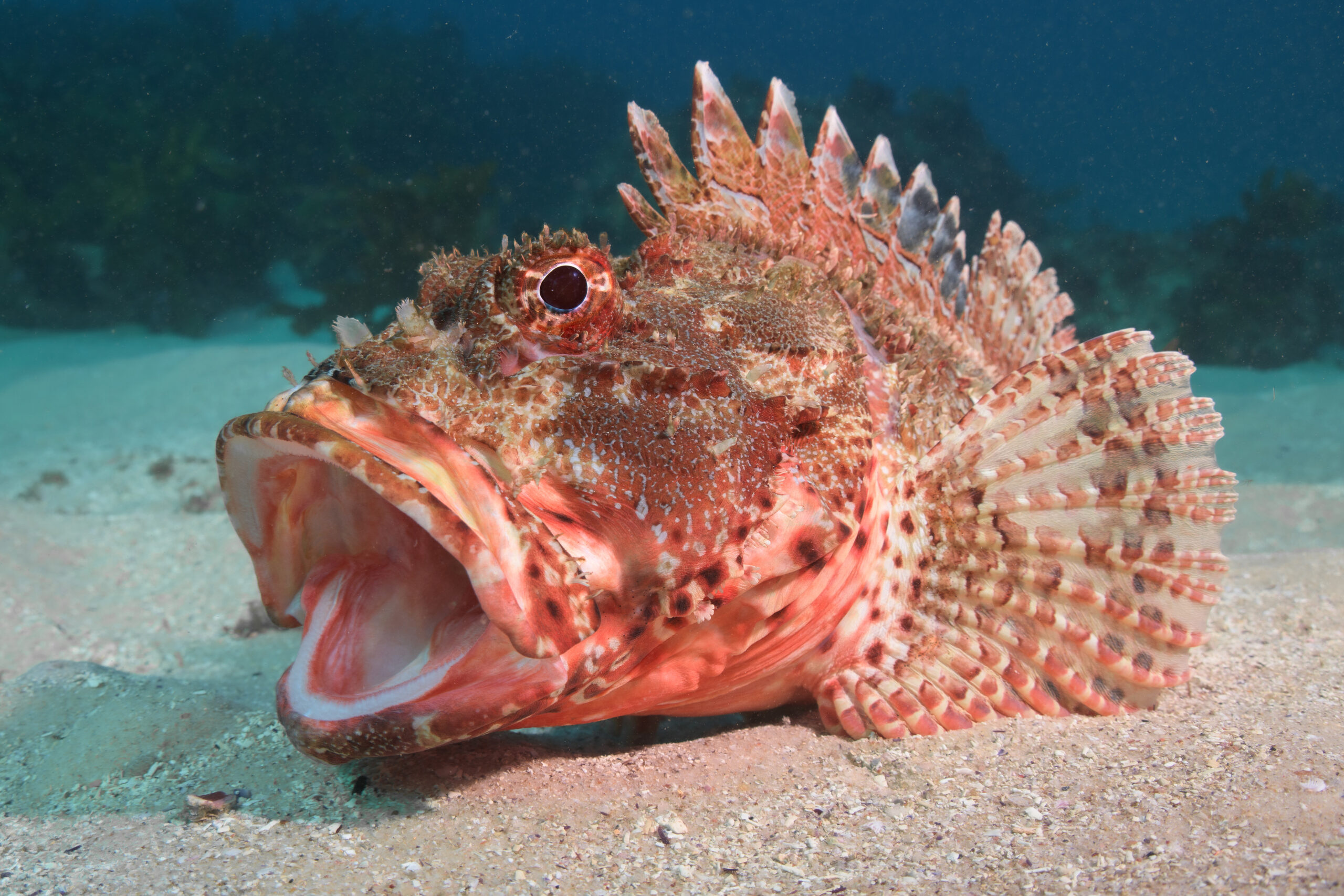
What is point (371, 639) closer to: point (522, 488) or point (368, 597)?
point (368, 597)

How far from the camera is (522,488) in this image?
172cm

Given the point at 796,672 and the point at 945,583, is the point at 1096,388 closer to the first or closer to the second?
the point at 945,583

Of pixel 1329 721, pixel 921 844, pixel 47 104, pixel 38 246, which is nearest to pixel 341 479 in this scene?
pixel 921 844

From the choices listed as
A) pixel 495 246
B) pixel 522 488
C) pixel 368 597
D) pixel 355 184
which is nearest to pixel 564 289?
pixel 522 488

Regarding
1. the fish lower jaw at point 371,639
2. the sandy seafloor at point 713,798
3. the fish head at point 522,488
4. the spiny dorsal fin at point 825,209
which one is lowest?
the sandy seafloor at point 713,798

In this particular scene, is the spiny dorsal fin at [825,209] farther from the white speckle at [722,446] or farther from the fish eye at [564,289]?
the white speckle at [722,446]

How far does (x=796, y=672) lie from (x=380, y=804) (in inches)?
49.5

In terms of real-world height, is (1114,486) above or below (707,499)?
above

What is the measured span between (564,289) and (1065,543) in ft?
6.13

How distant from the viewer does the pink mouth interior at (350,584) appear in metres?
1.88

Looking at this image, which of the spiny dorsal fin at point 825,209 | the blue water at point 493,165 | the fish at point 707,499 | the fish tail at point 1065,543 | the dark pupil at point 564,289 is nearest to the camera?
the fish at point 707,499

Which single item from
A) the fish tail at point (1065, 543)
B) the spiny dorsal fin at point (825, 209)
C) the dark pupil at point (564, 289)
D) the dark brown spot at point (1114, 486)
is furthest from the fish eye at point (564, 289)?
the dark brown spot at point (1114, 486)

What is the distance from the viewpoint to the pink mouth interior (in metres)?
1.88

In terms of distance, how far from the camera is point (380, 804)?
6.53 ft
